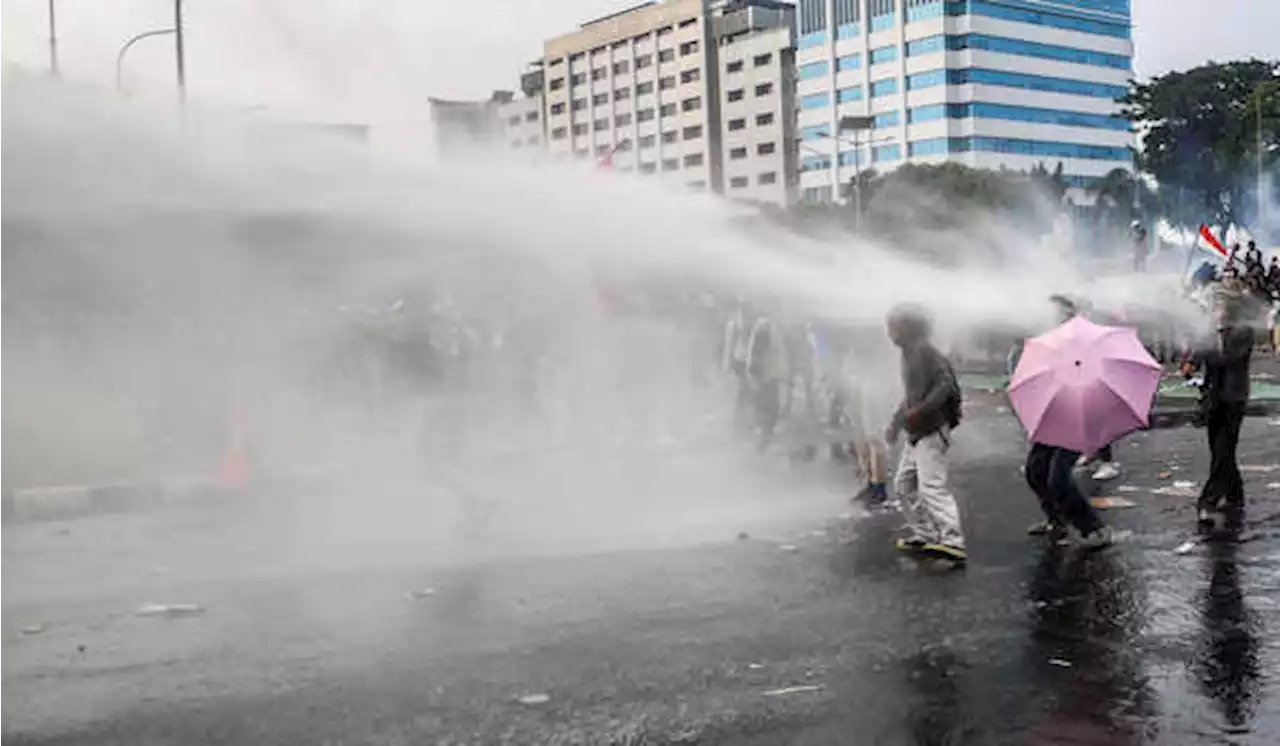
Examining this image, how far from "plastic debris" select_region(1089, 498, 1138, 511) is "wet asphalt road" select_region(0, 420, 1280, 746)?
2.67 ft

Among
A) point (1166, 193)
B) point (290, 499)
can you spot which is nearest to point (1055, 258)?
point (290, 499)

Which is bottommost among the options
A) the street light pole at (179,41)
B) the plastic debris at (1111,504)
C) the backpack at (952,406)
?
the plastic debris at (1111,504)

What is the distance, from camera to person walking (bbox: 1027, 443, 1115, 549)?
28.5 ft

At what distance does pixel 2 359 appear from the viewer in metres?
19.5

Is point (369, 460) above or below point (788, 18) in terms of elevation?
below

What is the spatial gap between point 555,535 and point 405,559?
1230 millimetres

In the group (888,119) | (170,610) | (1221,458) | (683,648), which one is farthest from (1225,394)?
(888,119)

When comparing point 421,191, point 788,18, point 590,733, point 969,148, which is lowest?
point 590,733

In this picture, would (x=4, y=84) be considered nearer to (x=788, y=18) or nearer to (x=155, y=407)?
(x=155, y=407)

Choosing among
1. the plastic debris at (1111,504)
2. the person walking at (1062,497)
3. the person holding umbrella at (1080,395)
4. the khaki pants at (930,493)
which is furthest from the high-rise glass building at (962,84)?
the khaki pants at (930,493)

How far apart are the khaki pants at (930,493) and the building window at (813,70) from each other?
332 ft

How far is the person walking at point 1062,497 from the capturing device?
870 cm

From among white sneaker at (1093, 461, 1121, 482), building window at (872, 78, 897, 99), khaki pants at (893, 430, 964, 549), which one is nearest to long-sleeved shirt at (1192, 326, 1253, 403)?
khaki pants at (893, 430, 964, 549)

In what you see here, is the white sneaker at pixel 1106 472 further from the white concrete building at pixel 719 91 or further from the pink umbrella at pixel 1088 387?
the white concrete building at pixel 719 91
